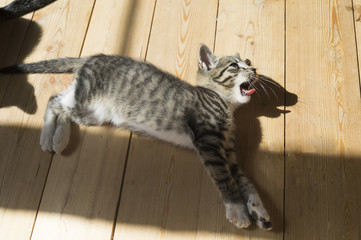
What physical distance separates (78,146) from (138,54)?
0.74 metres

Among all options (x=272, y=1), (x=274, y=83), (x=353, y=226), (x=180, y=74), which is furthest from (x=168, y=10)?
(x=353, y=226)

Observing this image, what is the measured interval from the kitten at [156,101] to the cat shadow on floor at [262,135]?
0.07 metres

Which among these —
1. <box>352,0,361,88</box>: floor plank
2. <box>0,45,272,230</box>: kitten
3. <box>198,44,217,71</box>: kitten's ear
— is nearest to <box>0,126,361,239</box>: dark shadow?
<box>0,45,272,230</box>: kitten

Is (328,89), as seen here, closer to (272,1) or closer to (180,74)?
(272,1)

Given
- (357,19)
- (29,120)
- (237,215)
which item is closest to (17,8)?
(29,120)

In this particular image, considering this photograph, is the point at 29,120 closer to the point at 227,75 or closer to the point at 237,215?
the point at 227,75

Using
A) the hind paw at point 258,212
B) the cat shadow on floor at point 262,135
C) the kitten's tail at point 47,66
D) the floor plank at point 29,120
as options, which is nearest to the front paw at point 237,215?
the hind paw at point 258,212

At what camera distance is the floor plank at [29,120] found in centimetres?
179

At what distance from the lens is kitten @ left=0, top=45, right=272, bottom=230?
1874 mm

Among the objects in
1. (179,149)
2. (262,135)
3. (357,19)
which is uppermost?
(357,19)

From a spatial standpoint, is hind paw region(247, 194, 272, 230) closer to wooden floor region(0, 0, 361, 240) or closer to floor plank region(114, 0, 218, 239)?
wooden floor region(0, 0, 361, 240)

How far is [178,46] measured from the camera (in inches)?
89.4

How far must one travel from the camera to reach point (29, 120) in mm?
2012

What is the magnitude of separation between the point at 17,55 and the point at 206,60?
4.14 feet
